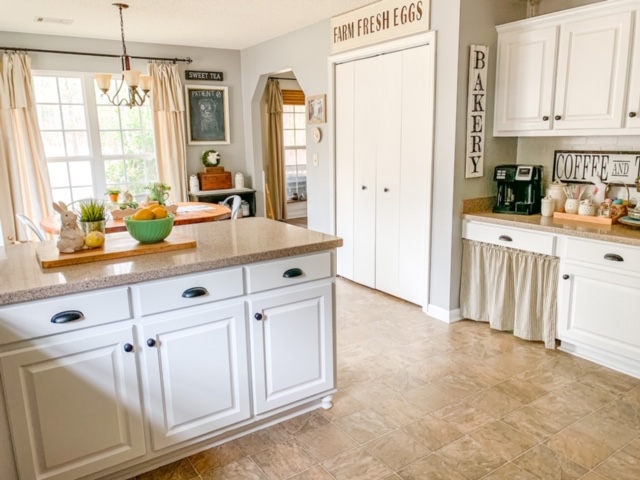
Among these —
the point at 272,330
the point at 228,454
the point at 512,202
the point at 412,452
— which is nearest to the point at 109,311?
the point at 272,330

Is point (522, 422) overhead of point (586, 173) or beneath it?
beneath

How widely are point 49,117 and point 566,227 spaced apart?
5.12 metres

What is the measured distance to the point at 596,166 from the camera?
11.2ft

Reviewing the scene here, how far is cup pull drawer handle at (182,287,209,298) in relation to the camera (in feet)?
6.49

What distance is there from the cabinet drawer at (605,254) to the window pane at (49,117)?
5.11 m

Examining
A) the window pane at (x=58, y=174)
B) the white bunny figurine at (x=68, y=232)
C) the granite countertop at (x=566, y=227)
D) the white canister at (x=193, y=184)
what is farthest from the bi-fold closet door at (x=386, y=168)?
the window pane at (x=58, y=174)

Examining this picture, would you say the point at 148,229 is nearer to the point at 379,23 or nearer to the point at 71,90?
the point at 379,23

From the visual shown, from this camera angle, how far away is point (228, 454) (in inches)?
87.0

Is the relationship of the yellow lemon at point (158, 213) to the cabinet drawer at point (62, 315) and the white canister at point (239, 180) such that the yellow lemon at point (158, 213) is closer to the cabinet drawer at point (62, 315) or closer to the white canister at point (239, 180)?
the cabinet drawer at point (62, 315)

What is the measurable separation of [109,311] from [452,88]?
272cm

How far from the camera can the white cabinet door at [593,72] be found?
289 centimetres

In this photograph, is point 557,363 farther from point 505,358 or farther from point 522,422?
point 522,422

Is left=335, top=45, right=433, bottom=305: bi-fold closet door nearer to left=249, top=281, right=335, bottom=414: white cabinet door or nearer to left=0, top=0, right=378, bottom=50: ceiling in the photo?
left=0, top=0, right=378, bottom=50: ceiling

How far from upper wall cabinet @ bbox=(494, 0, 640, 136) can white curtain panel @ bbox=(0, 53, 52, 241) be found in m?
4.46
